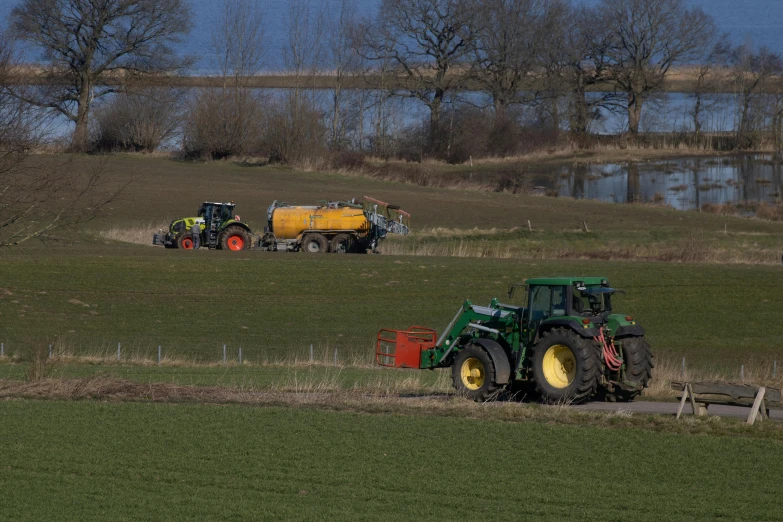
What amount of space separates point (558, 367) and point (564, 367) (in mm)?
108

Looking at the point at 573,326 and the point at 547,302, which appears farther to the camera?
the point at 547,302

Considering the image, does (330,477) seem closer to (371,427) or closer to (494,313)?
(371,427)

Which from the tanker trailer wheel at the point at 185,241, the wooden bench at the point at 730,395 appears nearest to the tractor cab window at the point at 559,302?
the wooden bench at the point at 730,395

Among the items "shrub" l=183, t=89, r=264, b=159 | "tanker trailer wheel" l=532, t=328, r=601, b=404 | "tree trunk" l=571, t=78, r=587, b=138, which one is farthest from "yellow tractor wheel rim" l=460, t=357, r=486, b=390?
"tree trunk" l=571, t=78, r=587, b=138

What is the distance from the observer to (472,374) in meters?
19.2

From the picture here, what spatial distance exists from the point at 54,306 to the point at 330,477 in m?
22.7

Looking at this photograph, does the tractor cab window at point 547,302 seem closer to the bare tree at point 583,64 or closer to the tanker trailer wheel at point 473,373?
the tanker trailer wheel at point 473,373

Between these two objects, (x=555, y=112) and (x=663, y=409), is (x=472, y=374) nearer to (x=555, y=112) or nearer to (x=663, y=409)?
(x=663, y=409)

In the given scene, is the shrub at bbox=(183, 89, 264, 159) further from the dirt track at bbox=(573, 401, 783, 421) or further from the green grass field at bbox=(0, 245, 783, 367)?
the dirt track at bbox=(573, 401, 783, 421)

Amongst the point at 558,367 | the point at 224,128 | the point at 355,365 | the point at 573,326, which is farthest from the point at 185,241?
the point at 224,128

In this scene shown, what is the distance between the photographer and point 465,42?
93.9m

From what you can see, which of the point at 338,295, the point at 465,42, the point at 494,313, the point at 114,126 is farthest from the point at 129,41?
the point at 494,313

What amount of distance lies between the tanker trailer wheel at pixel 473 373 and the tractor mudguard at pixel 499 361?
10 cm

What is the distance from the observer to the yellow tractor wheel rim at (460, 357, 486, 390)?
19.1 metres
